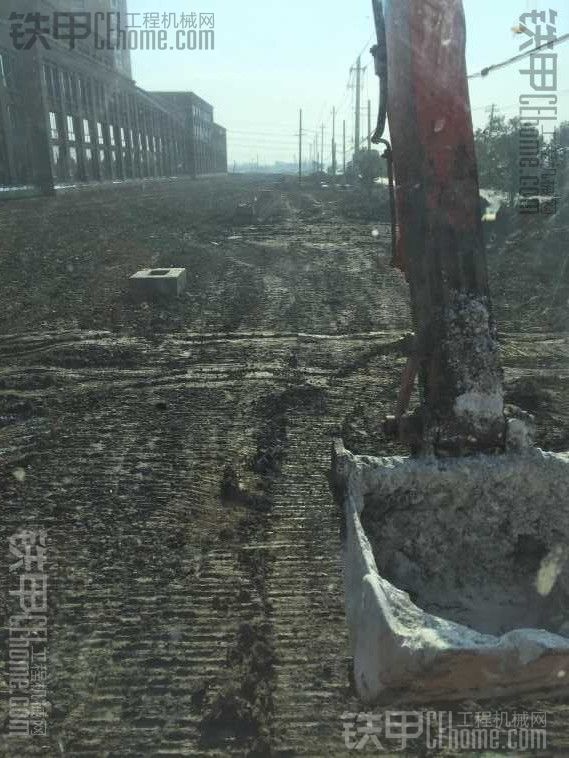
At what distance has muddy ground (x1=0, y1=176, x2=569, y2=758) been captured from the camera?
271 cm

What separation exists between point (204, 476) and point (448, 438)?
2.62m

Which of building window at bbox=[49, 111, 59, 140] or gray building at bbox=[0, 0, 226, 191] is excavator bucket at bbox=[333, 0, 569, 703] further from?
building window at bbox=[49, 111, 59, 140]

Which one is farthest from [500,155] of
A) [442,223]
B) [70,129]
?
[70,129]

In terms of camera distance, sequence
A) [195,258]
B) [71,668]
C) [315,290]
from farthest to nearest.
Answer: [195,258] < [315,290] < [71,668]

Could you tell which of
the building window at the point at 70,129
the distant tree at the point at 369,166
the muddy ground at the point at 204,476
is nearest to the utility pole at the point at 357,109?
the distant tree at the point at 369,166

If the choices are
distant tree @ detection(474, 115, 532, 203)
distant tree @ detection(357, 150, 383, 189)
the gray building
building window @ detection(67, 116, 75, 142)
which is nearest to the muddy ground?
distant tree @ detection(474, 115, 532, 203)

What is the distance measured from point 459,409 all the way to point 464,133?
3.14 ft

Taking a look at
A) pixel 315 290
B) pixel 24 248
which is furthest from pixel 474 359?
pixel 24 248

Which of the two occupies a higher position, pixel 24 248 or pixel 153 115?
pixel 153 115

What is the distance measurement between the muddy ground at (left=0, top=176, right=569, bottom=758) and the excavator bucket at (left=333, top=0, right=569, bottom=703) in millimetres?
287

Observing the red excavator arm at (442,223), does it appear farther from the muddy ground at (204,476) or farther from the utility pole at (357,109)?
the utility pole at (357,109)

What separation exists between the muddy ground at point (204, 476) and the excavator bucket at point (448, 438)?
0.29m

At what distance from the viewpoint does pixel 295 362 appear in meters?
7.27

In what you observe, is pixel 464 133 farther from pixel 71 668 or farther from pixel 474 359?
pixel 71 668
